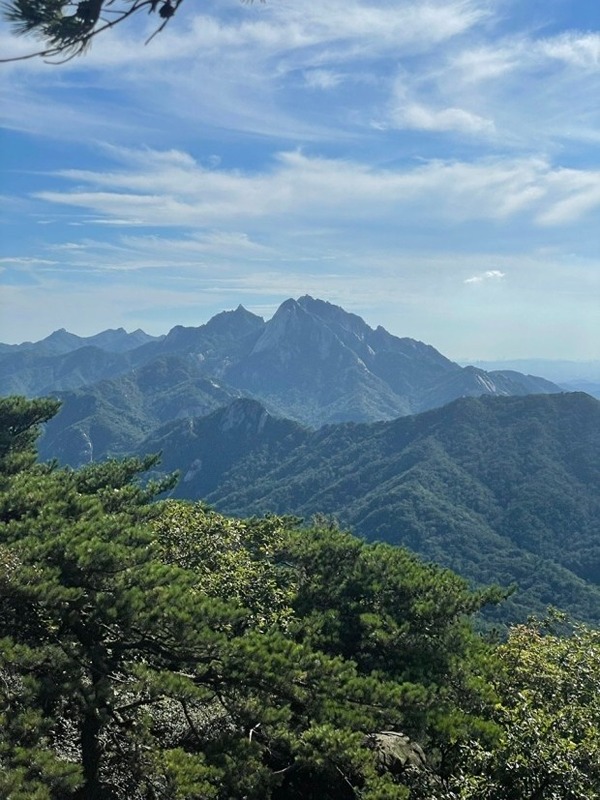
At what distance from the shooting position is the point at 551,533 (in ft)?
560

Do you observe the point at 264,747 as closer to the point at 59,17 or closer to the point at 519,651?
Result: the point at 519,651

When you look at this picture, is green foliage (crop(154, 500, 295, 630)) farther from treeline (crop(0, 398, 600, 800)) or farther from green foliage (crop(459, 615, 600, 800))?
green foliage (crop(459, 615, 600, 800))

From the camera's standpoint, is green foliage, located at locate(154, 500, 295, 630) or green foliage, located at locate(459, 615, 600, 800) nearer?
green foliage, located at locate(459, 615, 600, 800)

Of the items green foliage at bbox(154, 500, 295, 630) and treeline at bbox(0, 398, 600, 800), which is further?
green foliage at bbox(154, 500, 295, 630)

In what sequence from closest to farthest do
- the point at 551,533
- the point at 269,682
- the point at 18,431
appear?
1. the point at 269,682
2. the point at 18,431
3. the point at 551,533

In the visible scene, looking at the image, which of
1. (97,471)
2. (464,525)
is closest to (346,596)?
(97,471)

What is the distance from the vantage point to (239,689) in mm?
12414

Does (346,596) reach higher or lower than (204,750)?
higher

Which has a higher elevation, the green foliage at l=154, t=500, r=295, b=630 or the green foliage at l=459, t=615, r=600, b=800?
the green foliage at l=154, t=500, r=295, b=630

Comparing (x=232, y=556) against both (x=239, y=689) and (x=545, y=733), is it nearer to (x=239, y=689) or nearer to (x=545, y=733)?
(x=239, y=689)

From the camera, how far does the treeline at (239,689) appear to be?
35.0 feet

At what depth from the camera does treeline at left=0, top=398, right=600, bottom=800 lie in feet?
35.0

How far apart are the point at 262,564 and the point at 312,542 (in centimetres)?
173

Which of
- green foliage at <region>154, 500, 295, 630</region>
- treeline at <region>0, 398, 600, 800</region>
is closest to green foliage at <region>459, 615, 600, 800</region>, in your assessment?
treeline at <region>0, 398, 600, 800</region>
